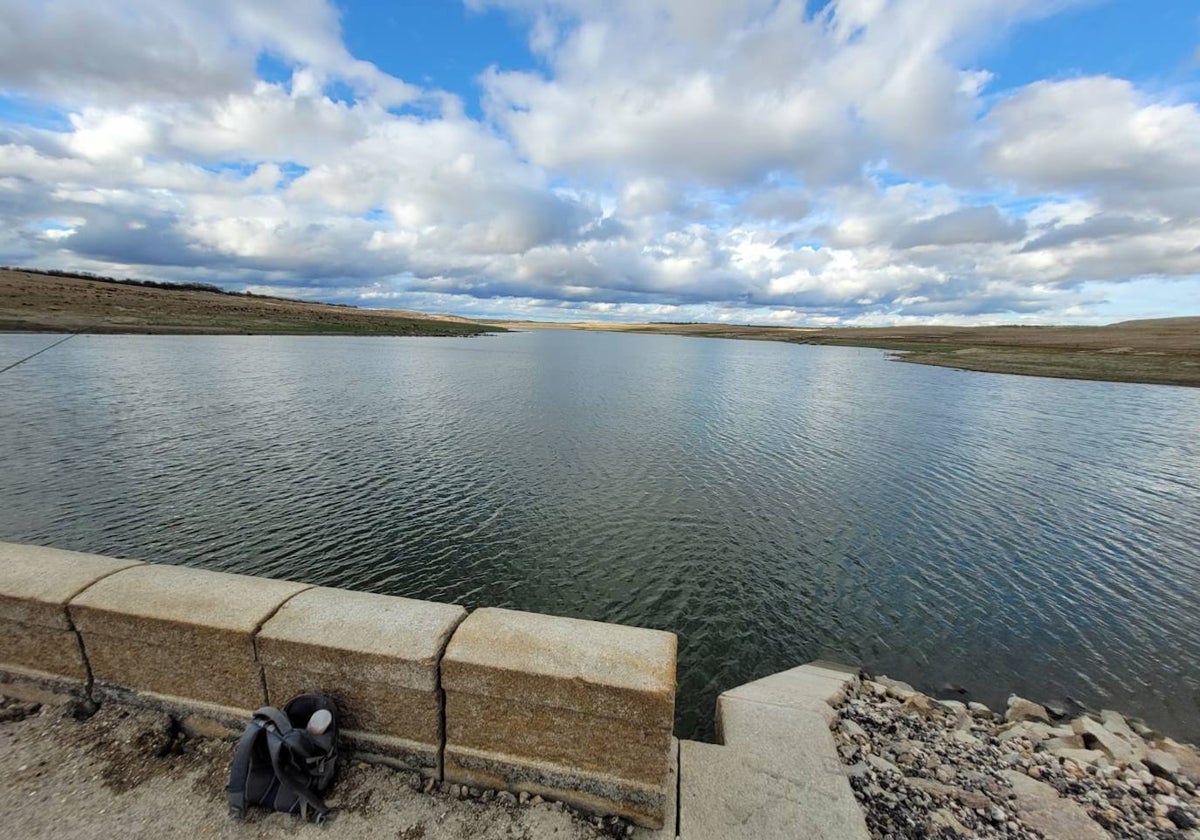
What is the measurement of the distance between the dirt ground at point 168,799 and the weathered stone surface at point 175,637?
43 centimetres

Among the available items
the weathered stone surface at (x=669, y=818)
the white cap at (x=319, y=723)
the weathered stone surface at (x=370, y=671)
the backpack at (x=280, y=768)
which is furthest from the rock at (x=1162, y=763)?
the white cap at (x=319, y=723)

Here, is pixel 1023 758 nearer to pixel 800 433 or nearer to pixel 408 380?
pixel 800 433

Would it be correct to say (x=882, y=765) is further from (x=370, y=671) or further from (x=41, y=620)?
(x=41, y=620)

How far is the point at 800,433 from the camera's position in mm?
33156

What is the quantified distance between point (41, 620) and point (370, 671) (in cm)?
335

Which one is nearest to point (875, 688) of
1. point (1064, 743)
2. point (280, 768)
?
point (1064, 743)

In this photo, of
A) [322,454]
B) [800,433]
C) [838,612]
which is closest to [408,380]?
[322,454]

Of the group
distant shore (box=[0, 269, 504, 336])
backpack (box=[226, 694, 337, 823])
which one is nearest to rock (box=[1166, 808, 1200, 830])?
backpack (box=[226, 694, 337, 823])

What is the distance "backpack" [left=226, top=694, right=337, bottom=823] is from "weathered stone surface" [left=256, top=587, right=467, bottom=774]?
323 mm

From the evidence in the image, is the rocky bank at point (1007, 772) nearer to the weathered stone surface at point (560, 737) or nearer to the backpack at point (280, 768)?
the weathered stone surface at point (560, 737)

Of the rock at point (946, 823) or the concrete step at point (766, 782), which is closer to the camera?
the concrete step at point (766, 782)

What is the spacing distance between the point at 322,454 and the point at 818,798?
23.8 metres

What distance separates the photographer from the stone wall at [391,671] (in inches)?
173

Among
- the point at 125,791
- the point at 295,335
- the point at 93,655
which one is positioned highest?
the point at 93,655
